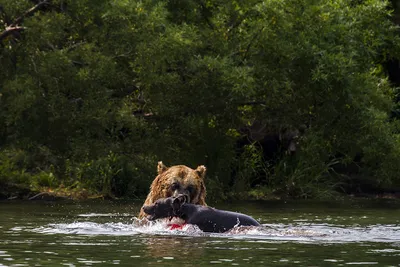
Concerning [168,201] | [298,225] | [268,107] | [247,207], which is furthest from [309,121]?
[168,201]

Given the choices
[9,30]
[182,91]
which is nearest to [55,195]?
[182,91]

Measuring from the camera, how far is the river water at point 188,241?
11055 mm

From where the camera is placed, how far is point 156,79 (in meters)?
23.2

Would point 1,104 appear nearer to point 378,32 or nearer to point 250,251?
point 378,32

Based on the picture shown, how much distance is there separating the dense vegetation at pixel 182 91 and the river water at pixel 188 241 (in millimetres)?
4034

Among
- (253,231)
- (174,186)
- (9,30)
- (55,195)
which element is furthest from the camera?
(9,30)

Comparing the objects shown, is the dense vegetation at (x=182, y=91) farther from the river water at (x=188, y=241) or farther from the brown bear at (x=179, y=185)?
the brown bear at (x=179, y=185)

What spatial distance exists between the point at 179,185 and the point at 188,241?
201cm

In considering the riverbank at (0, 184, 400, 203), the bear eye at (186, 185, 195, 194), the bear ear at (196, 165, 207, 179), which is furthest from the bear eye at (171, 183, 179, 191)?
the riverbank at (0, 184, 400, 203)

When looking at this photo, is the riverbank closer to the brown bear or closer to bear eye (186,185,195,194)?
the brown bear

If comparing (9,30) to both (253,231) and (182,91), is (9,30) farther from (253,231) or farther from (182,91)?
(253,231)

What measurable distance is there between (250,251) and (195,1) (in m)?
14.3

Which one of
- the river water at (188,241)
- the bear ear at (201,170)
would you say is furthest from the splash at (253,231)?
the bear ear at (201,170)

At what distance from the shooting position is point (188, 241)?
43.4ft
